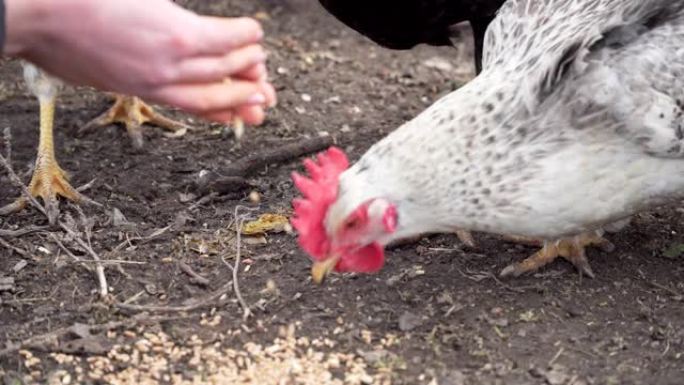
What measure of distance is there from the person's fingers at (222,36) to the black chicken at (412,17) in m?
2.16

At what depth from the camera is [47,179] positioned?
4.27m

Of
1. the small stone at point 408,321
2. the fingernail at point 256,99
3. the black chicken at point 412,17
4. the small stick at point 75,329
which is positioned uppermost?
the fingernail at point 256,99

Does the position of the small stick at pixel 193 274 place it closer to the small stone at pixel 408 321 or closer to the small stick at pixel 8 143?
the small stone at pixel 408 321

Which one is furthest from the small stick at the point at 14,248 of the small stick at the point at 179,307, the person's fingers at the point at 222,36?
the person's fingers at the point at 222,36

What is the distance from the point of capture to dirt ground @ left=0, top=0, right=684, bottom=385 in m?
3.18

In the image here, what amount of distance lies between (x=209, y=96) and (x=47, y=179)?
1.97 m

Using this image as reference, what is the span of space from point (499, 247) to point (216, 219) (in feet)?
3.69

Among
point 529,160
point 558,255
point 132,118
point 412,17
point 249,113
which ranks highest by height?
point 249,113

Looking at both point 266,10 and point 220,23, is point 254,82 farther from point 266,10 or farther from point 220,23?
point 266,10

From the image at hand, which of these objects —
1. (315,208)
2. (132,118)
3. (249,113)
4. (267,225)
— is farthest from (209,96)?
(132,118)

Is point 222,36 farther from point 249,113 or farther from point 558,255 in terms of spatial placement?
point 558,255

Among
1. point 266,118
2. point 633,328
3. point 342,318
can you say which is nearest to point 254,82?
point 342,318

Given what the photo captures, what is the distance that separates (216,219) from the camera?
4.15m

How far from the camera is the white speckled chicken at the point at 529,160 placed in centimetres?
310
